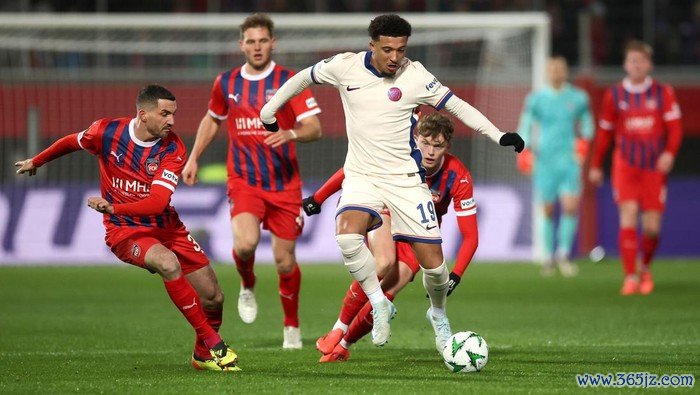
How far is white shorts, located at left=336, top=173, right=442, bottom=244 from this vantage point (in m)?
7.50

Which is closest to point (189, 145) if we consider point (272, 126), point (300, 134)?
point (300, 134)

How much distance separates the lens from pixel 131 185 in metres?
7.70

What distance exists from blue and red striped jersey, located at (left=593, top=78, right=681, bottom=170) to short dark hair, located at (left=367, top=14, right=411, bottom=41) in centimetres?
635

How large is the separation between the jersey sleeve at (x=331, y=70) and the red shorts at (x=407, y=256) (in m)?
1.25

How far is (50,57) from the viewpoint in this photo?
19.0 meters

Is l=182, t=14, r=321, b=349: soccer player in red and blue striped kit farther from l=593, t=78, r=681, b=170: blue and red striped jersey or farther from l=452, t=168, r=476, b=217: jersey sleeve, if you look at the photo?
l=593, t=78, r=681, b=170: blue and red striped jersey

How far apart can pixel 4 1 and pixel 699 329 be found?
1405cm

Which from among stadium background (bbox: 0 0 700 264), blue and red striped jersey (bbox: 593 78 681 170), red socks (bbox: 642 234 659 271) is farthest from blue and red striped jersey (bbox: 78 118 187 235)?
stadium background (bbox: 0 0 700 264)

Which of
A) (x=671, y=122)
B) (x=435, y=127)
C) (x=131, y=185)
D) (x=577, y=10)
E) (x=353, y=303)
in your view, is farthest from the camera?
(x=577, y=10)

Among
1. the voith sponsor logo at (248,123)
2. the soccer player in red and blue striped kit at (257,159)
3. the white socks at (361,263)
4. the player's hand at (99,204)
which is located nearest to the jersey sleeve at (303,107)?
the soccer player in red and blue striped kit at (257,159)

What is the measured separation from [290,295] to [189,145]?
411 inches

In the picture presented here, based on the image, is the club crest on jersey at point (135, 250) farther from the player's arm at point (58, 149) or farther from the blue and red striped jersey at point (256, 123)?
the blue and red striped jersey at point (256, 123)

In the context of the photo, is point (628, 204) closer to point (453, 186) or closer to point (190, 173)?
point (453, 186)

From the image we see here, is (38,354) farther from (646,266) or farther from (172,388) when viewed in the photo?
(646,266)
